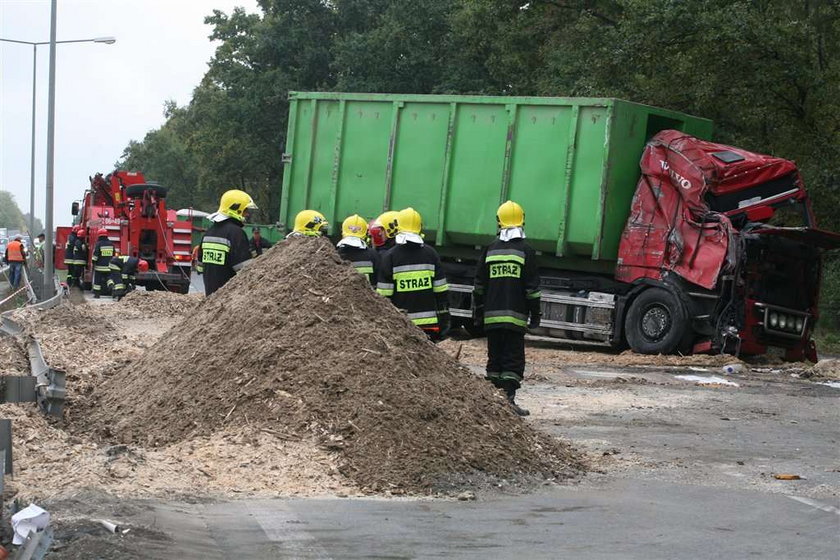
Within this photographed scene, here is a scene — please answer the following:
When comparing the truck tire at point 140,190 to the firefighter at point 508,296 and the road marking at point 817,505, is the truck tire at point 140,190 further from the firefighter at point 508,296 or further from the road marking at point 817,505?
the road marking at point 817,505

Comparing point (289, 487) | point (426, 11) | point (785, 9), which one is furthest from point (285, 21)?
point (289, 487)

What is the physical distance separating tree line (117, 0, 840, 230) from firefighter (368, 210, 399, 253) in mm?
11701

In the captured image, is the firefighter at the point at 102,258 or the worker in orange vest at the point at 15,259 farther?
the worker in orange vest at the point at 15,259

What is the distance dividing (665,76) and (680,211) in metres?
6.36

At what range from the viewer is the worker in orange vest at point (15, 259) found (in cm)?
3706

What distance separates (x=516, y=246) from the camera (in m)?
11.7

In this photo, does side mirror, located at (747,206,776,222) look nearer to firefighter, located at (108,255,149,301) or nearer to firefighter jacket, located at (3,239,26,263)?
firefighter, located at (108,255,149,301)

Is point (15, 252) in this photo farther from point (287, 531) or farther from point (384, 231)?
point (287, 531)

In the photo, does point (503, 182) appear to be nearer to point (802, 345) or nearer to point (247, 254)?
point (802, 345)

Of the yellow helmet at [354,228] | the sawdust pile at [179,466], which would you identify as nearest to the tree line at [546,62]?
the yellow helmet at [354,228]

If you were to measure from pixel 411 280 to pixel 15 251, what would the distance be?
27832 mm

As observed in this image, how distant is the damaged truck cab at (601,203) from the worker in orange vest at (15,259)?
652 inches

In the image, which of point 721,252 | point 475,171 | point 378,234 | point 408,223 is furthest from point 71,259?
point 408,223

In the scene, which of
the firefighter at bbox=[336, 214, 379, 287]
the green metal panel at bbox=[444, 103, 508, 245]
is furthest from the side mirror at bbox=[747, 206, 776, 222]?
the firefighter at bbox=[336, 214, 379, 287]
